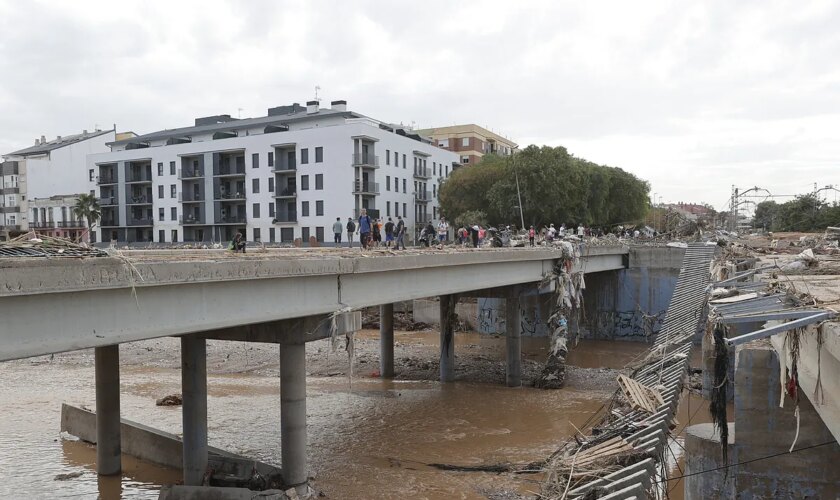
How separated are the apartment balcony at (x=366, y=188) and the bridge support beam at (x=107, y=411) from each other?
154 feet

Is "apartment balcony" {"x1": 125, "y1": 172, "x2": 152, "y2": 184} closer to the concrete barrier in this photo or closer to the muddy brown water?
the muddy brown water

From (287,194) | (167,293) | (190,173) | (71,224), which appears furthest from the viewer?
(71,224)

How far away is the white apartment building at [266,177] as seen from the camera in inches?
2525

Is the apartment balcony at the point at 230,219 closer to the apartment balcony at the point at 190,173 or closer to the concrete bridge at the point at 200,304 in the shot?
the apartment balcony at the point at 190,173

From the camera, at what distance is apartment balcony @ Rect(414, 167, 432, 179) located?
245ft

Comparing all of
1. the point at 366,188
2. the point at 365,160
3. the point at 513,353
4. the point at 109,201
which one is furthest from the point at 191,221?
the point at 513,353

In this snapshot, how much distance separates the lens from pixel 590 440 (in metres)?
8.11

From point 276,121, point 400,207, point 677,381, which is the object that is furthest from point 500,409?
point 276,121

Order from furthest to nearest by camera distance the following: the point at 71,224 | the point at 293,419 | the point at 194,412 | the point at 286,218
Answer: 1. the point at 71,224
2. the point at 286,218
3. the point at 194,412
4. the point at 293,419

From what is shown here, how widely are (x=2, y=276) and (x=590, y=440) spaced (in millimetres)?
7443

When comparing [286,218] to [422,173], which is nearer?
[286,218]

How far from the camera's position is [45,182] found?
278 feet

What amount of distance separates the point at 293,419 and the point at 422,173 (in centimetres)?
6323

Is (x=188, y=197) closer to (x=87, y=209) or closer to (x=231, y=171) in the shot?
(x=231, y=171)
